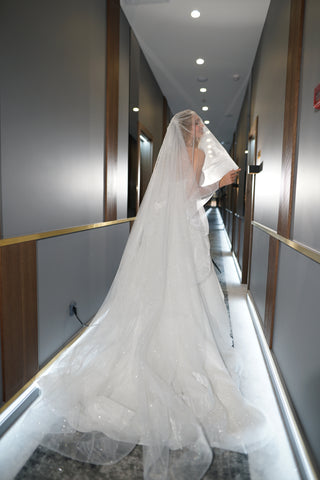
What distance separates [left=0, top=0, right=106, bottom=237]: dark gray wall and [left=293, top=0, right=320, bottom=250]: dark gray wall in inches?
56.6

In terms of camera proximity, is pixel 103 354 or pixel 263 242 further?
pixel 263 242

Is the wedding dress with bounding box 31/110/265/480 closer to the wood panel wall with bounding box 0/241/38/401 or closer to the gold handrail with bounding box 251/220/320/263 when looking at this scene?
the wood panel wall with bounding box 0/241/38/401

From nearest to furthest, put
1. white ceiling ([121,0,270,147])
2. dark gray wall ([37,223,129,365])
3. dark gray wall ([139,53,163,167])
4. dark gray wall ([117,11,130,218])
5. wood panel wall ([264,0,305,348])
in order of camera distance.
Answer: wood panel wall ([264,0,305,348]) → dark gray wall ([37,223,129,365]) → white ceiling ([121,0,270,147]) → dark gray wall ([117,11,130,218]) → dark gray wall ([139,53,163,167])

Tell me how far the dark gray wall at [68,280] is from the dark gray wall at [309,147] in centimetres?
147

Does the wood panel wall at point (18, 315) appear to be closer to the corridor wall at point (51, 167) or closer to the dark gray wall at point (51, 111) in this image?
the corridor wall at point (51, 167)

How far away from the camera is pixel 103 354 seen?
5.79 feet

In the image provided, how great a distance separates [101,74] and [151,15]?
3.96 feet

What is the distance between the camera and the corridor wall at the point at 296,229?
1.36 m

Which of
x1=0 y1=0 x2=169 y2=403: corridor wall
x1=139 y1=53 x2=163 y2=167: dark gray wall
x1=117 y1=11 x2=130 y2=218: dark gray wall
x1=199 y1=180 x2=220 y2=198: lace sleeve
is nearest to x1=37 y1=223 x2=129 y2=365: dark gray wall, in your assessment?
x1=0 y1=0 x2=169 y2=403: corridor wall

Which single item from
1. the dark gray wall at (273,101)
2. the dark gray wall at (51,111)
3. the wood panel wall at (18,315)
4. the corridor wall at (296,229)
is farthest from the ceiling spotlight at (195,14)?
the wood panel wall at (18,315)

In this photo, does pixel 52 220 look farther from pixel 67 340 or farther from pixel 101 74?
pixel 101 74

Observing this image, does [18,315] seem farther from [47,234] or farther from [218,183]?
[218,183]

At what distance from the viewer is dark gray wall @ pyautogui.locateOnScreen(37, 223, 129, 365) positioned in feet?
6.37

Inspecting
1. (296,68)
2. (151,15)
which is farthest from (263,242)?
(151,15)
